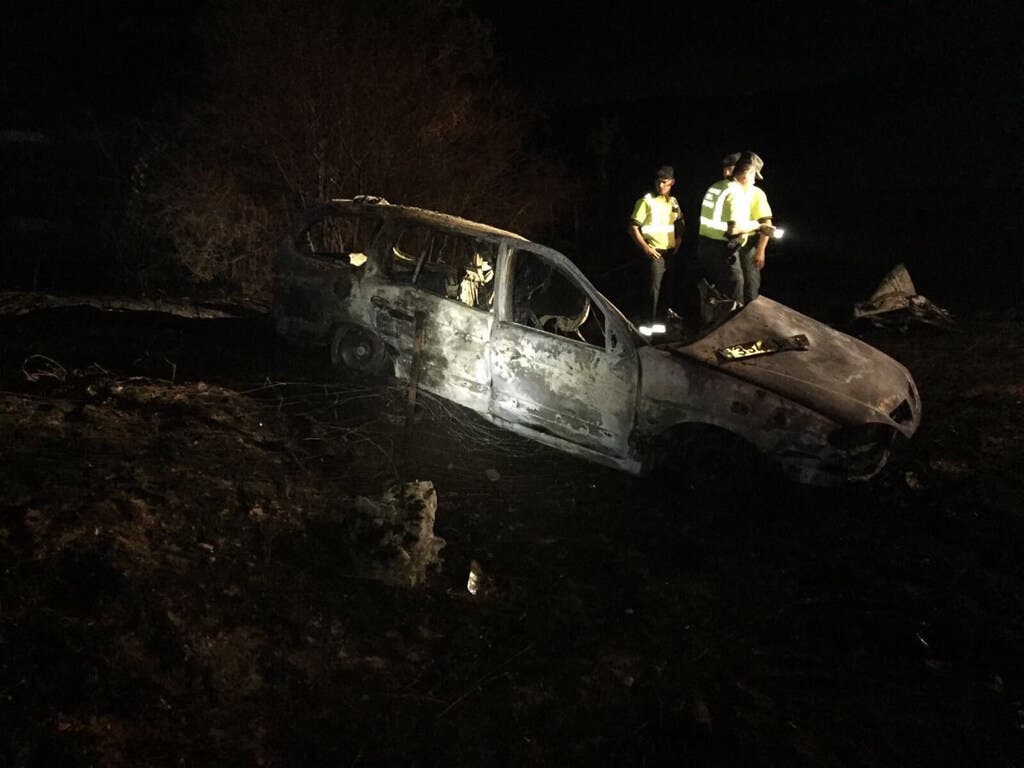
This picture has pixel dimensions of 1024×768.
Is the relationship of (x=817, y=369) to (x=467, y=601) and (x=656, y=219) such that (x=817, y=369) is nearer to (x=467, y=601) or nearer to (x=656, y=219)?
(x=467, y=601)

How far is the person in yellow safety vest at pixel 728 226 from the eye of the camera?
6.92 meters

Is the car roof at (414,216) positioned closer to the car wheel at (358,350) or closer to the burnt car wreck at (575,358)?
the burnt car wreck at (575,358)

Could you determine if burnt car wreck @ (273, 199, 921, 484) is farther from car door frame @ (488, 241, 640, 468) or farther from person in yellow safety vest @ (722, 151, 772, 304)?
person in yellow safety vest @ (722, 151, 772, 304)

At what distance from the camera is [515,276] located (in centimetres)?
545

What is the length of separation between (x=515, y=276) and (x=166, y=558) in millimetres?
3052

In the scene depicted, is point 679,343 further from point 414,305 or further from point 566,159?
point 566,159

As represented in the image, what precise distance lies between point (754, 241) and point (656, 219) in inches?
39.5

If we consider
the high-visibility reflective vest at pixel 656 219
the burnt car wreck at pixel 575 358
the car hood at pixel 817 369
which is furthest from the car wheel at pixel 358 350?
the high-visibility reflective vest at pixel 656 219

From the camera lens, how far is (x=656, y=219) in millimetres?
7523

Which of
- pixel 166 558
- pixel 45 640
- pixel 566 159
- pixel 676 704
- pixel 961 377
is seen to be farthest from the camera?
pixel 566 159

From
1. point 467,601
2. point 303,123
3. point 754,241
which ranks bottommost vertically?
point 467,601

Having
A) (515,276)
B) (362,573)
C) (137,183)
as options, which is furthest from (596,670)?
(137,183)

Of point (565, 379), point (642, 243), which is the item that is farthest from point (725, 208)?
point (565, 379)

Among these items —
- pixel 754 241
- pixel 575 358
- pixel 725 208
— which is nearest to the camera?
pixel 575 358
